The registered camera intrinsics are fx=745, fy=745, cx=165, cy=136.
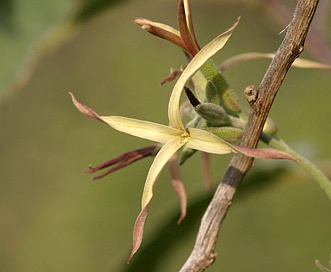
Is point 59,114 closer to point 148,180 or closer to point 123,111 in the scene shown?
point 123,111

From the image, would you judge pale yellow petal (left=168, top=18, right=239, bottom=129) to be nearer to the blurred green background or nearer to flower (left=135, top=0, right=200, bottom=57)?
flower (left=135, top=0, right=200, bottom=57)

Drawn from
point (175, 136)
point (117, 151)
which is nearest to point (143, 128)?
point (175, 136)

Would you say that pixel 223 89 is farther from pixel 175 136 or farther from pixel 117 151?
pixel 117 151

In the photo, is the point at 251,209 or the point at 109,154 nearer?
the point at 251,209

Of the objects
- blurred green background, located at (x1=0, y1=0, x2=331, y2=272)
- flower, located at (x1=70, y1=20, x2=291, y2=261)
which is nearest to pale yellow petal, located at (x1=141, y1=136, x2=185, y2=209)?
flower, located at (x1=70, y1=20, x2=291, y2=261)

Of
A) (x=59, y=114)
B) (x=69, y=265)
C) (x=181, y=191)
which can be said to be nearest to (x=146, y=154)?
(x=181, y=191)
